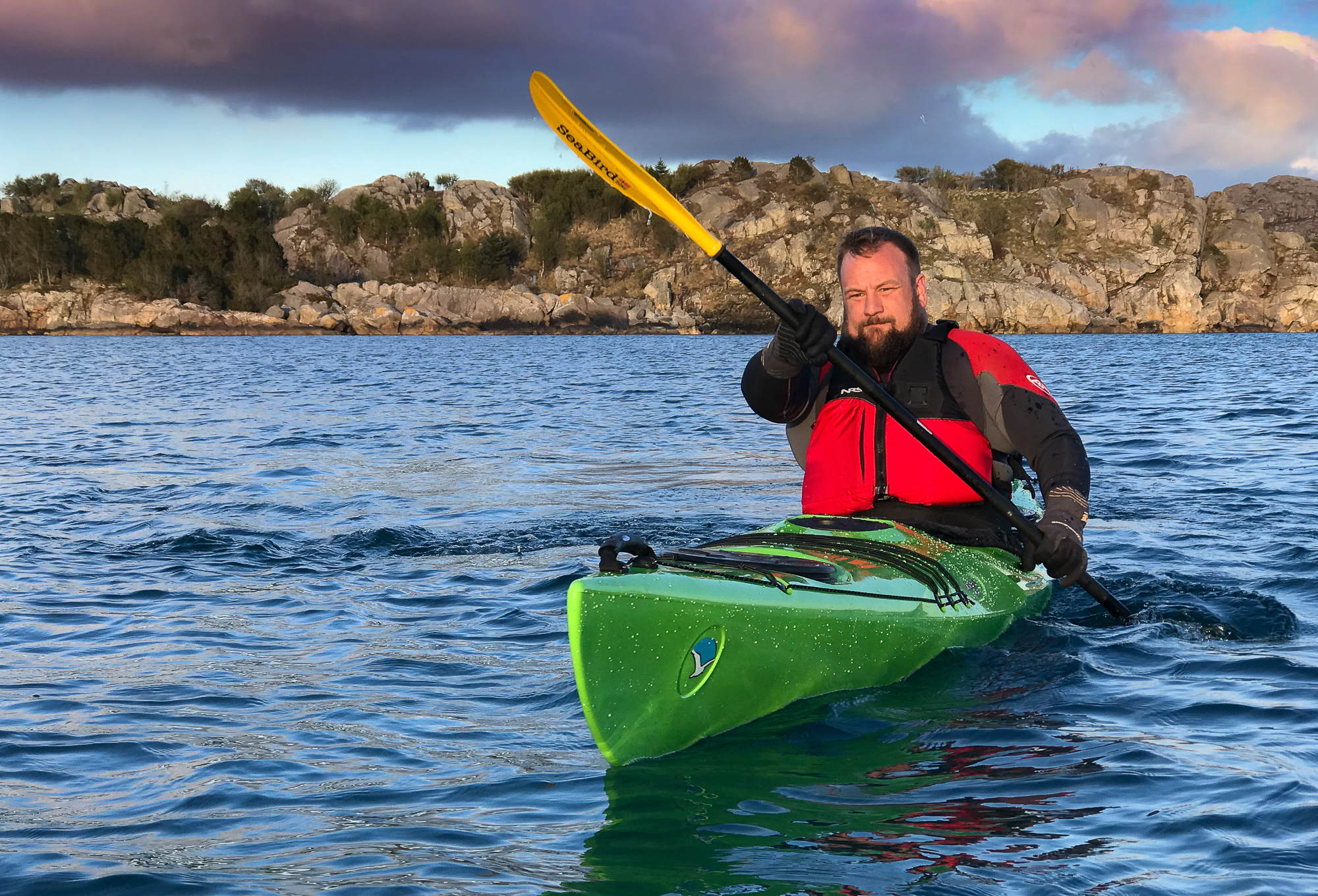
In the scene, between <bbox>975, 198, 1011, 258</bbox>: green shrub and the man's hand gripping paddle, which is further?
<bbox>975, 198, 1011, 258</bbox>: green shrub

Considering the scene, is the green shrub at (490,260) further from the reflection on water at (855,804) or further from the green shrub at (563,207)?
the reflection on water at (855,804)

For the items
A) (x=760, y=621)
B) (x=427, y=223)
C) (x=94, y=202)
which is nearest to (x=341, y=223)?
(x=427, y=223)

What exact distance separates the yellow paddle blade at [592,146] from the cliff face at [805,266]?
245ft

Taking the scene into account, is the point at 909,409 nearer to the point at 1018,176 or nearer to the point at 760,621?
the point at 760,621

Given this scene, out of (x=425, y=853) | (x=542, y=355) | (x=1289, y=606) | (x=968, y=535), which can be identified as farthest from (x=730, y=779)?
(x=542, y=355)

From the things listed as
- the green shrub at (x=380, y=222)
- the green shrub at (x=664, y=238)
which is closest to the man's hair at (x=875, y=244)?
the green shrub at (x=664, y=238)

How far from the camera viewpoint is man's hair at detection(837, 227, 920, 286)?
5.05 metres

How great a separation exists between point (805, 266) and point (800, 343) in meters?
88.4

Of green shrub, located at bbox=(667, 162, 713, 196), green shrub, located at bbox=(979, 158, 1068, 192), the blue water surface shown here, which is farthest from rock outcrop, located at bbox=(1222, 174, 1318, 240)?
the blue water surface

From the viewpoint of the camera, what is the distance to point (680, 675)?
3785 millimetres

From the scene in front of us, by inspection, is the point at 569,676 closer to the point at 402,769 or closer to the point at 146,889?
the point at 402,769

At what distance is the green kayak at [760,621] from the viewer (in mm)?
3643

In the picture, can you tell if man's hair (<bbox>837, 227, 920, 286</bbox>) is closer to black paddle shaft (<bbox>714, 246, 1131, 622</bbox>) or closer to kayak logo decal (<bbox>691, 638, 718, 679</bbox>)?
black paddle shaft (<bbox>714, 246, 1131, 622</bbox>)

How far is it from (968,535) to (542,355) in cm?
3912
